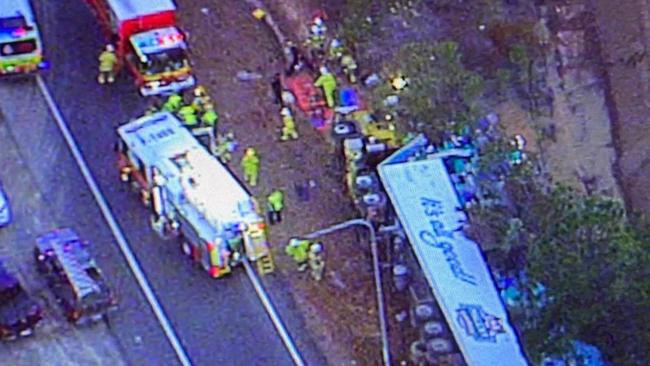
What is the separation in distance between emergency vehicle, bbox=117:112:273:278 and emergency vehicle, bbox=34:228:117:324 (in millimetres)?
1870

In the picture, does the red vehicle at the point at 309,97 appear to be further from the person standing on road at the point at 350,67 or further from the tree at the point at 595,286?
the tree at the point at 595,286

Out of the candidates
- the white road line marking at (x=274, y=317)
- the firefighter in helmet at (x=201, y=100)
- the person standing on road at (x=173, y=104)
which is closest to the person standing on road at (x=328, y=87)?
the firefighter in helmet at (x=201, y=100)

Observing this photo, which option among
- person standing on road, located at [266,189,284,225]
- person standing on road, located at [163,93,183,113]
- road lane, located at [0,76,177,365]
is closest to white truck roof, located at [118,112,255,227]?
person standing on road, located at [266,189,284,225]

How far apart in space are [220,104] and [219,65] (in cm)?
171

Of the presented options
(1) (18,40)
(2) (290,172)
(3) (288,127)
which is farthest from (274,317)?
(1) (18,40)

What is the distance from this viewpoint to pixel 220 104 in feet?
118

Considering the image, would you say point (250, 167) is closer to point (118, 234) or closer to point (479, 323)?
point (118, 234)

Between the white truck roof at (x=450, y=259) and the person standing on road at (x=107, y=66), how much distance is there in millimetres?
7579

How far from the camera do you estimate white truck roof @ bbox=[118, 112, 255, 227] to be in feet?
102

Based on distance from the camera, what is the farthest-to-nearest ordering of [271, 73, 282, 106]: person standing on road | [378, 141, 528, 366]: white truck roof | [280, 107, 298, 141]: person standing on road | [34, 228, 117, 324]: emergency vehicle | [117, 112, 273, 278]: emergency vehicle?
[271, 73, 282, 106]: person standing on road < [280, 107, 298, 141]: person standing on road < [117, 112, 273, 278]: emergency vehicle < [34, 228, 117, 324]: emergency vehicle < [378, 141, 528, 366]: white truck roof

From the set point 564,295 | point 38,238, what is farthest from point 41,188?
point 564,295

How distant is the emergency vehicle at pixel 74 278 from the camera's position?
2966cm

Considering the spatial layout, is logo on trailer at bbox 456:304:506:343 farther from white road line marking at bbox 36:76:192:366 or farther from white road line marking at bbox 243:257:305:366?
white road line marking at bbox 36:76:192:366

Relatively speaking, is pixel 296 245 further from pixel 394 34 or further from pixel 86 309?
pixel 394 34
